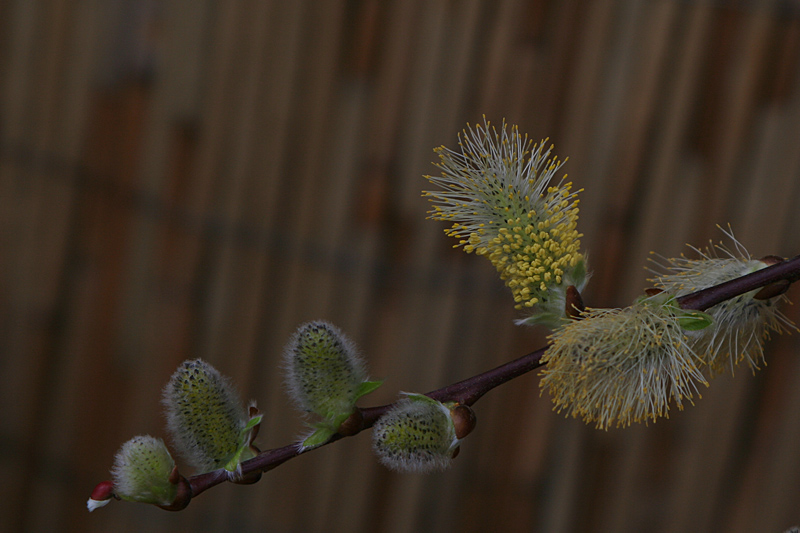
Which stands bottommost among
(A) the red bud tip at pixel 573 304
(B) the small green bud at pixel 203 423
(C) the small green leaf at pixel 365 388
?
(B) the small green bud at pixel 203 423

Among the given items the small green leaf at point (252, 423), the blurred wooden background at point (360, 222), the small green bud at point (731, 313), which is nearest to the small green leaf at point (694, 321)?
the small green bud at point (731, 313)

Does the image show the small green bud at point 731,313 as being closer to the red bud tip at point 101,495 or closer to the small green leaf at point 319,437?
the small green leaf at point 319,437

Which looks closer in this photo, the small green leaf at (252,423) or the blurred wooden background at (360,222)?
the small green leaf at (252,423)

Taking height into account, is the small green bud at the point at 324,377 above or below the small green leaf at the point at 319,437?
above

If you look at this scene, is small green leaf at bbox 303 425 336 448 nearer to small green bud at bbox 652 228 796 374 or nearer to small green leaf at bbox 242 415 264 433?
small green leaf at bbox 242 415 264 433

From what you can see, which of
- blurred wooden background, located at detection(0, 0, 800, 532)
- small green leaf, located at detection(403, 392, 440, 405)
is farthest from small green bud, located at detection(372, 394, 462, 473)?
blurred wooden background, located at detection(0, 0, 800, 532)

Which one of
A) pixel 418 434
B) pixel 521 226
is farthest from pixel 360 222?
pixel 418 434

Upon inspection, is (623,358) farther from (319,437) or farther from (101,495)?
(101,495)

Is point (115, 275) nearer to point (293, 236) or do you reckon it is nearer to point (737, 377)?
point (293, 236)
